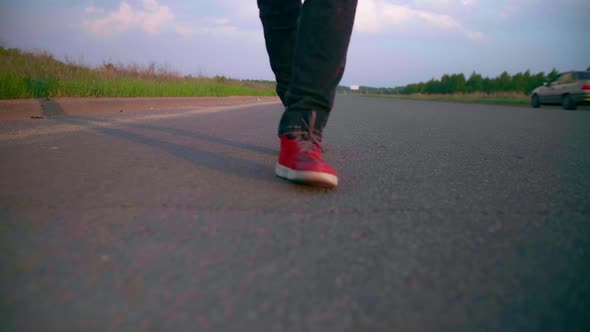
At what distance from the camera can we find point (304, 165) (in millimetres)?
1481

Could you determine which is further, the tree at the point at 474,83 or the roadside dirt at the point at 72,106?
the tree at the point at 474,83

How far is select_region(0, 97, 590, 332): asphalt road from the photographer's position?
0.68m

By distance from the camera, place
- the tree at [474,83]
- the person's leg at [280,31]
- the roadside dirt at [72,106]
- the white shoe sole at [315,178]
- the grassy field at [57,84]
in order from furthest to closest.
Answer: the tree at [474,83], the grassy field at [57,84], the roadside dirt at [72,106], the person's leg at [280,31], the white shoe sole at [315,178]

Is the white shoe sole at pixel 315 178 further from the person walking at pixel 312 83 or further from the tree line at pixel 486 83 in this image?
the tree line at pixel 486 83

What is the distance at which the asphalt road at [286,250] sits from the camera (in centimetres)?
68

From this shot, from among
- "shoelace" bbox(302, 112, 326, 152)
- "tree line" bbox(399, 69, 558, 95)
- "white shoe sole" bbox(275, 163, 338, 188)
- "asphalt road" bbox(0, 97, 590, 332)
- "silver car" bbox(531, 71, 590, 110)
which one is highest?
"tree line" bbox(399, 69, 558, 95)

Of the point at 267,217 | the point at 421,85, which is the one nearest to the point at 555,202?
the point at 267,217

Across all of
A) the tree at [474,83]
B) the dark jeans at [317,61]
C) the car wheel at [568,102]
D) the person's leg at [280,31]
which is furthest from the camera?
the tree at [474,83]

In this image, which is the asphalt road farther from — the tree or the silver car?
the tree

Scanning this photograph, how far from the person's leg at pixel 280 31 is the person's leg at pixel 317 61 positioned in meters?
0.29

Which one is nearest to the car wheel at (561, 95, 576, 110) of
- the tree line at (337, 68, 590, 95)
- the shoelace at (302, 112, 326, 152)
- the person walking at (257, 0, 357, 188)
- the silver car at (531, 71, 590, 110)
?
the silver car at (531, 71, 590, 110)

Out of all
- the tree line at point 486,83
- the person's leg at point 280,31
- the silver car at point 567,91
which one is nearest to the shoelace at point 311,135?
the person's leg at point 280,31

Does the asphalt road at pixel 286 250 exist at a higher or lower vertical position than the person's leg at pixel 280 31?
lower

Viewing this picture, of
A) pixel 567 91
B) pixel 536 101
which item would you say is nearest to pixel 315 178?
pixel 567 91
